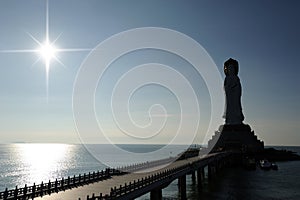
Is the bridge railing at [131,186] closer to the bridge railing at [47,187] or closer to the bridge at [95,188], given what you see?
the bridge at [95,188]

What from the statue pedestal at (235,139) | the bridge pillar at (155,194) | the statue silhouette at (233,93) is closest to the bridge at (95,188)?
the bridge pillar at (155,194)

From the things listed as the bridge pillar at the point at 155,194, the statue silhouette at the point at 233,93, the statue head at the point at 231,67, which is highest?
the statue head at the point at 231,67

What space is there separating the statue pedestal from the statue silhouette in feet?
20.3

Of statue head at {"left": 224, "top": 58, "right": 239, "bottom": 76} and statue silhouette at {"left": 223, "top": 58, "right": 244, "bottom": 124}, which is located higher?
statue head at {"left": 224, "top": 58, "right": 239, "bottom": 76}

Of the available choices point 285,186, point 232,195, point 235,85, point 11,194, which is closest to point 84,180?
point 11,194

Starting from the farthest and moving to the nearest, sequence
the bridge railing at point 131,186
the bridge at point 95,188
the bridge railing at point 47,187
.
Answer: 1. the bridge at point 95,188
2. the bridge railing at point 47,187
3. the bridge railing at point 131,186

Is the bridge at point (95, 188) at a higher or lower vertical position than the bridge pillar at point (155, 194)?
→ higher

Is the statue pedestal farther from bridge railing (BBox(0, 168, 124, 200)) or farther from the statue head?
bridge railing (BBox(0, 168, 124, 200))

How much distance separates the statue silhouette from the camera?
494 ft

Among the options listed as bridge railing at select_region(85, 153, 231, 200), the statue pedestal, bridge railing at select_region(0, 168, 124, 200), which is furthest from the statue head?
bridge railing at select_region(0, 168, 124, 200)

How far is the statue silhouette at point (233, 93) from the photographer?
151m

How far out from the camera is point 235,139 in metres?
141

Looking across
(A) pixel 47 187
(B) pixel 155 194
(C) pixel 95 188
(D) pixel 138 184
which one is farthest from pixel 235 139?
(A) pixel 47 187

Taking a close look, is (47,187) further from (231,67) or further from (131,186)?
(231,67)
